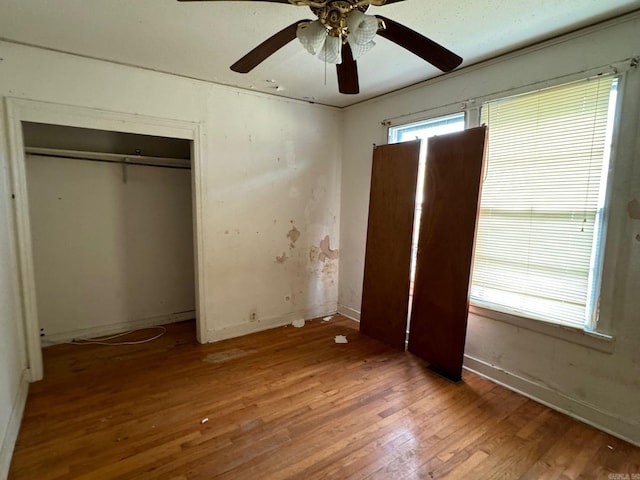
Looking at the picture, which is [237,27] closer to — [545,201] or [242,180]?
[242,180]

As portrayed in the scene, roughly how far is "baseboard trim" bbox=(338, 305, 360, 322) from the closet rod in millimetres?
2494

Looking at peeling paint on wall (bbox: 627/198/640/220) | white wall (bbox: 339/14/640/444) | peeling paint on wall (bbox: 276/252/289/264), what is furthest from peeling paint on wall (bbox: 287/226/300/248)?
peeling paint on wall (bbox: 627/198/640/220)

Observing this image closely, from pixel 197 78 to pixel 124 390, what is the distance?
264cm

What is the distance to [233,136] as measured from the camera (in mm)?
3176

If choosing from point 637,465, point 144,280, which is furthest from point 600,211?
point 144,280

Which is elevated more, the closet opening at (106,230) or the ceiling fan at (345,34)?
the ceiling fan at (345,34)

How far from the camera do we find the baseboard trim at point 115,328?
10.3 ft

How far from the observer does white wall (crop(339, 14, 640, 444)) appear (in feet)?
6.32

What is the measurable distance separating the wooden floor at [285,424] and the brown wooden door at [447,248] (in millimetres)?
258

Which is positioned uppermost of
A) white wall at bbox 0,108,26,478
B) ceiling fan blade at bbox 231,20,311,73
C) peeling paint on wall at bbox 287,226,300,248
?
ceiling fan blade at bbox 231,20,311,73

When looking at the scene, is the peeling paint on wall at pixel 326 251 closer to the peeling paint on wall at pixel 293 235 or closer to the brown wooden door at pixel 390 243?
the peeling paint on wall at pixel 293 235

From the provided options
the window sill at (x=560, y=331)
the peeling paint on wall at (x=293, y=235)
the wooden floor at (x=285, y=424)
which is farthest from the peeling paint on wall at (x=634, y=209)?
the peeling paint on wall at (x=293, y=235)

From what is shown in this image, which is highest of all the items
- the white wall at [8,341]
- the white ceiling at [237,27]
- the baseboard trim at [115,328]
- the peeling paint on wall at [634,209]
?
the white ceiling at [237,27]

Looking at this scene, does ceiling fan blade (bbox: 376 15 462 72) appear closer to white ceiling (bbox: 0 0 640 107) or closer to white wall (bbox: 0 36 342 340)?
white ceiling (bbox: 0 0 640 107)
